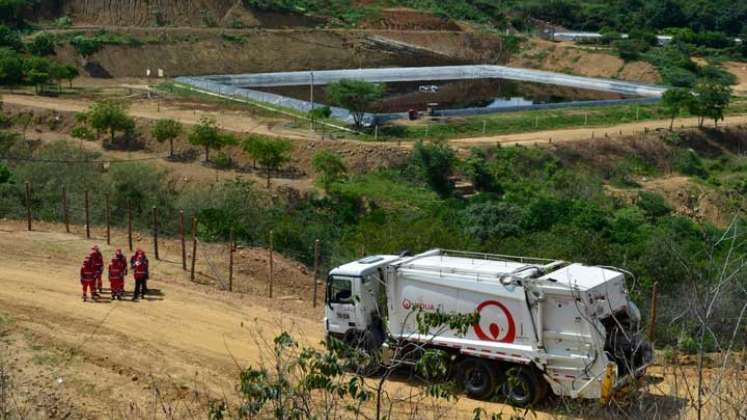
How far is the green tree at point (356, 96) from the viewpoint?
171 ft

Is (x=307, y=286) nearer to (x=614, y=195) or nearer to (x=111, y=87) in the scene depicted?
(x=614, y=195)

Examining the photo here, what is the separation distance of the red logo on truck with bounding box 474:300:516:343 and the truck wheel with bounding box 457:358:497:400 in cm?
51

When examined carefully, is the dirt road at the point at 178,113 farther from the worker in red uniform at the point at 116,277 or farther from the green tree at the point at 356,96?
the worker in red uniform at the point at 116,277

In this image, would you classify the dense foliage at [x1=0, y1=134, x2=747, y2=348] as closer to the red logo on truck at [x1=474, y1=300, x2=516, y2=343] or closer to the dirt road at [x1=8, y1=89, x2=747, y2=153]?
the dirt road at [x1=8, y1=89, x2=747, y2=153]

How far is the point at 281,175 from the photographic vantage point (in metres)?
44.1

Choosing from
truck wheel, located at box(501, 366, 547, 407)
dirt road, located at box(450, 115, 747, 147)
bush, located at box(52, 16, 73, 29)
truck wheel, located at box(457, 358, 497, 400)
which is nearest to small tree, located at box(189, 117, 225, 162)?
dirt road, located at box(450, 115, 747, 147)

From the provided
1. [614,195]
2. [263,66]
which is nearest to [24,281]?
[614,195]

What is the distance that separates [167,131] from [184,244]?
2033 cm

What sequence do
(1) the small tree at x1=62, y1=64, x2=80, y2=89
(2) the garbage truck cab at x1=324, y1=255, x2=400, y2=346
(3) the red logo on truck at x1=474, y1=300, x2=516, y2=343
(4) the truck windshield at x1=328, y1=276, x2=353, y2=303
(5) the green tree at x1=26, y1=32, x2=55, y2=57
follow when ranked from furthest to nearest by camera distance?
1. (5) the green tree at x1=26, y1=32, x2=55, y2=57
2. (1) the small tree at x1=62, y1=64, x2=80, y2=89
3. (4) the truck windshield at x1=328, y1=276, x2=353, y2=303
4. (2) the garbage truck cab at x1=324, y1=255, x2=400, y2=346
5. (3) the red logo on truck at x1=474, y1=300, x2=516, y2=343

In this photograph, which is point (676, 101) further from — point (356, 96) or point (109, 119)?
point (109, 119)

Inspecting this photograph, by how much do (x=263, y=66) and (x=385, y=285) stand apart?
205ft

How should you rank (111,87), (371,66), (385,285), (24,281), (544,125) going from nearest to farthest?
(385,285)
(24,281)
(544,125)
(111,87)
(371,66)

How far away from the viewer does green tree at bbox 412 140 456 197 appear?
43.5 metres

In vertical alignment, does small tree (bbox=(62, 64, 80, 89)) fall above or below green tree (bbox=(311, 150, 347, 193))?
above
